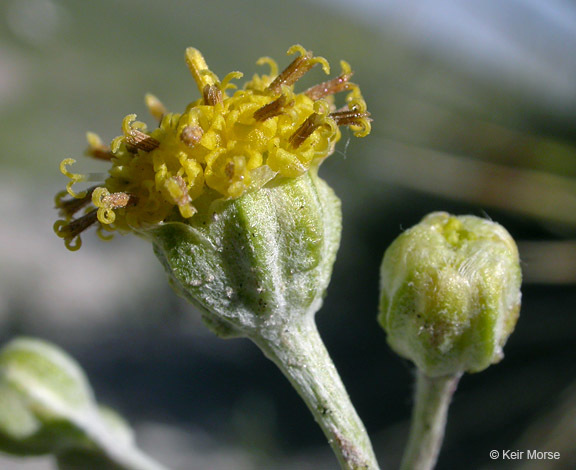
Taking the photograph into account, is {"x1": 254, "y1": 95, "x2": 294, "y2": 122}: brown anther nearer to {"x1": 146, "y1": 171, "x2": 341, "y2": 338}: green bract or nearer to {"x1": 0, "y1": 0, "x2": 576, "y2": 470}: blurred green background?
{"x1": 146, "y1": 171, "x2": 341, "y2": 338}: green bract

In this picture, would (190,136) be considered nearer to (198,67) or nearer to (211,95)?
(211,95)

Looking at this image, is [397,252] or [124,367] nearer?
[397,252]

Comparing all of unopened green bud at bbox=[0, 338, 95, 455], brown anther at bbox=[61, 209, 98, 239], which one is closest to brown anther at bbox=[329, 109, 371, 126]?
brown anther at bbox=[61, 209, 98, 239]

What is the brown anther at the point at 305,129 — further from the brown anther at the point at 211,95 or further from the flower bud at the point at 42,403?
the flower bud at the point at 42,403

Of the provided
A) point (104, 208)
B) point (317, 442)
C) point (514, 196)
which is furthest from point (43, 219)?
point (104, 208)

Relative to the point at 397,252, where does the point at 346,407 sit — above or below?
below

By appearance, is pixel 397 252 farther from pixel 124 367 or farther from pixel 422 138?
pixel 422 138
